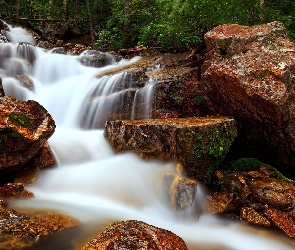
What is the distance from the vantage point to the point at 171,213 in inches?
177

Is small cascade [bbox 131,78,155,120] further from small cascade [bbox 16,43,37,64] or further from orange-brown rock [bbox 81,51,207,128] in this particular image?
small cascade [bbox 16,43,37,64]

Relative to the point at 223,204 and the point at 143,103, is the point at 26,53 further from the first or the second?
the point at 223,204

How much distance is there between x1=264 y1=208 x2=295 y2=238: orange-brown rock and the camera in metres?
4.25

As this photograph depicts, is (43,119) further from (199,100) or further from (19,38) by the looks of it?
(19,38)

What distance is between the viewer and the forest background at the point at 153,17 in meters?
9.16

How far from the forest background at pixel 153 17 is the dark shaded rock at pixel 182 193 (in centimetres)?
604

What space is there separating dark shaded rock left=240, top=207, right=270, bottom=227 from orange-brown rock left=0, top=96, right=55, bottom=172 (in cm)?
328

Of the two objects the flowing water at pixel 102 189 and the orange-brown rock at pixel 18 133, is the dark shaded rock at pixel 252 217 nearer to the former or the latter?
the flowing water at pixel 102 189

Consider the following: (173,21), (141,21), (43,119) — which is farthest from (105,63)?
(43,119)

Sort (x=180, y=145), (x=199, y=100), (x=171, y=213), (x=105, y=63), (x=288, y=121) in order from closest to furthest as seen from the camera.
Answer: (x=171, y=213), (x=180, y=145), (x=288, y=121), (x=199, y=100), (x=105, y=63)

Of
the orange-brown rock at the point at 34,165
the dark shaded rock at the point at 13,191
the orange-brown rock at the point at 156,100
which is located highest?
the orange-brown rock at the point at 156,100

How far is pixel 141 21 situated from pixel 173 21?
5.37m

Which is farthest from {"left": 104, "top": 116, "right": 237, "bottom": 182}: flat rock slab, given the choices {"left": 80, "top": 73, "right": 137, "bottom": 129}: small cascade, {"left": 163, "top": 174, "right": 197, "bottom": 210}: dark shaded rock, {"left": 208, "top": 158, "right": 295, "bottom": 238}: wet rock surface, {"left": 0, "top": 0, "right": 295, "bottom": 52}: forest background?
{"left": 0, "top": 0, "right": 295, "bottom": 52}: forest background

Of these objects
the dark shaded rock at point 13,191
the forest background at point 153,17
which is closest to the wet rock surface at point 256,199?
the dark shaded rock at point 13,191
